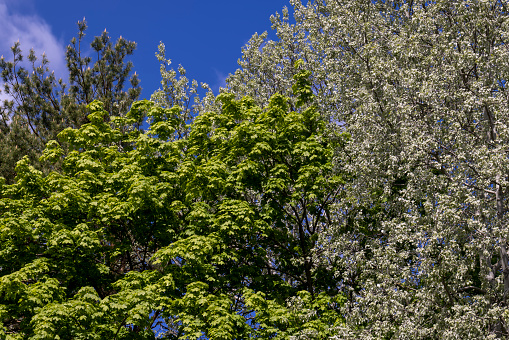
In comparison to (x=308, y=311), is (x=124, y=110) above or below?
above

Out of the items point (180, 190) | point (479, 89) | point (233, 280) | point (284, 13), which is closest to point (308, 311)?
point (233, 280)

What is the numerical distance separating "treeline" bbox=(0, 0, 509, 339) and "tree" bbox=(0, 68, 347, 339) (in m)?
0.08

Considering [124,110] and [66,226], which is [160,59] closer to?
[124,110]

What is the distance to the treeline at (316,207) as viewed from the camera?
15758mm

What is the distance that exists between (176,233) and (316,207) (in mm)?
6150

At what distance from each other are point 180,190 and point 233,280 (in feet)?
14.4

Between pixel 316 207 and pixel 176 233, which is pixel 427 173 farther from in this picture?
pixel 176 233

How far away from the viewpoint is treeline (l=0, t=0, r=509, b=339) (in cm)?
1576

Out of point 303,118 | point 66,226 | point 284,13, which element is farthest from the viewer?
point 284,13

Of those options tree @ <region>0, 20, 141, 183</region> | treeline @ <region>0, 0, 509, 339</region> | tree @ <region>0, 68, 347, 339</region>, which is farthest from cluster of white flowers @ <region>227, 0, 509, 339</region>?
tree @ <region>0, 20, 141, 183</region>

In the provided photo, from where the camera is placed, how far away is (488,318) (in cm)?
1455

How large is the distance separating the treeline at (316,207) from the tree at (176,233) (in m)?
0.08

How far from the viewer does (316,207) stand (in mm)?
22688

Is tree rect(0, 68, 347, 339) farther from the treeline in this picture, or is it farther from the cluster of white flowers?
the cluster of white flowers
